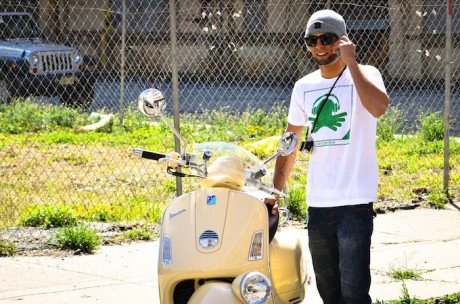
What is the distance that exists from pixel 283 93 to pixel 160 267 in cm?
1611

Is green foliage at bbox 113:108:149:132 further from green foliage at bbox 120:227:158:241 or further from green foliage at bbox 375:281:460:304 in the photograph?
green foliage at bbox 375:281:460:304

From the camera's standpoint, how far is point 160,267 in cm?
516

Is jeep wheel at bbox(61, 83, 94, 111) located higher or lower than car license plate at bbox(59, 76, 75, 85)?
lower

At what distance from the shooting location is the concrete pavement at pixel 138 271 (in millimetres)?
7148

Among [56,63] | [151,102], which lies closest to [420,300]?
[151,102]

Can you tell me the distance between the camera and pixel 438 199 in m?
10.3

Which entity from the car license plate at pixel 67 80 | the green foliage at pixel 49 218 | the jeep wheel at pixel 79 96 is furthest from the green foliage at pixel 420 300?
the car license plate at pixel 67 80

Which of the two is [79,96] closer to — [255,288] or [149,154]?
[149,154]

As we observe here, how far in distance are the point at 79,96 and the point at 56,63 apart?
106cm

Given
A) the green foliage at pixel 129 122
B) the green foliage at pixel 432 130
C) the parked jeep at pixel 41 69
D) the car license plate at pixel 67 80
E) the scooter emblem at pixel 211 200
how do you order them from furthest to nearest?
the car license plate at pixel 67 80 < the parked jeep at pixel 41 69 < the green foliage at pixel 129 122 < the green foliage at pixel 432 130 < the scooter emblem at pixel 211 200

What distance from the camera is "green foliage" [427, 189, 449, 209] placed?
33.6ft

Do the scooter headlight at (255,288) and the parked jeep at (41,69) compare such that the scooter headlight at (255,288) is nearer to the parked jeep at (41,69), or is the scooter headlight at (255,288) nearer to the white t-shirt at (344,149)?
the white t-shirt at (344,149)

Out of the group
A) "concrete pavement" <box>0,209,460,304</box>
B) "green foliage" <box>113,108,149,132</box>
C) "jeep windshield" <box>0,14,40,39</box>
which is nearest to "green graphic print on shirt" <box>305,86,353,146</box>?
"concrete pavement" <box>0,209,460,304</box>

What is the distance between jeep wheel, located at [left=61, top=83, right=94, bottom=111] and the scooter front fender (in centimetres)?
1204
